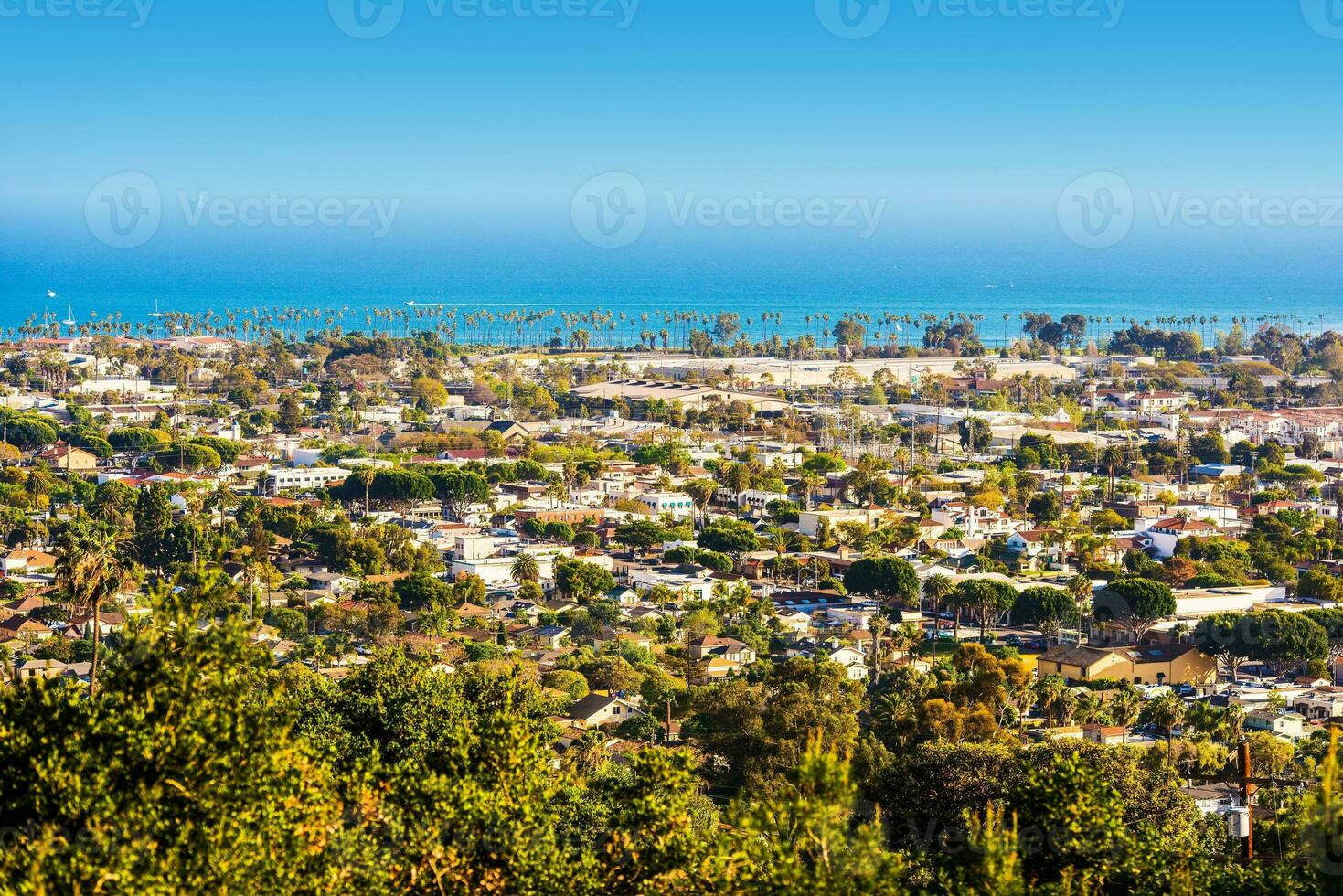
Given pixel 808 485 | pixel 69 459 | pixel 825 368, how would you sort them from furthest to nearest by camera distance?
1. pixel 825 368
2. pixel 69 459
3. pixel 808 485

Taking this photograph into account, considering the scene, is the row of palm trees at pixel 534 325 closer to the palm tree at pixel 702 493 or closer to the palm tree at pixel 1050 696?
the palm tree at pixel 702 493

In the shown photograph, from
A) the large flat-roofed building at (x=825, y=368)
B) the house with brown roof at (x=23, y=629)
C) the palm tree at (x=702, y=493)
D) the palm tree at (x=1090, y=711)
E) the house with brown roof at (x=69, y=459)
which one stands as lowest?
the palm tree at (x=1090, y=711)

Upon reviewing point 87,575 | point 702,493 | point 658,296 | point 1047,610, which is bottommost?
point 1047,610

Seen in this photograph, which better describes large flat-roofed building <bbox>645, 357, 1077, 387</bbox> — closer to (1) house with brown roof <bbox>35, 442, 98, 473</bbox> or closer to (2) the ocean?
(2) the ocean

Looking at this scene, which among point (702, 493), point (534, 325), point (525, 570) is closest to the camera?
point (525, 570)

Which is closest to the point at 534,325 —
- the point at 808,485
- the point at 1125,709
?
the point at 808,485

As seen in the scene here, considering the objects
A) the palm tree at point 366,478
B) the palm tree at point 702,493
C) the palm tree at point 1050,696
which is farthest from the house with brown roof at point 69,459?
the palm tree at point 1050,696

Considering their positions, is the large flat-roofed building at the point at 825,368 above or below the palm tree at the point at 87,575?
above

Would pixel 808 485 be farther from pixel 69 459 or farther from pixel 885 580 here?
pixel 69 459

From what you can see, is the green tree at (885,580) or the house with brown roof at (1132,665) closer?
the house with brown roof at (1132,665)
